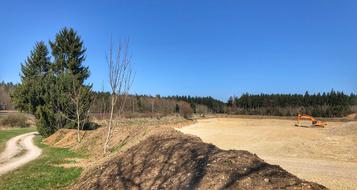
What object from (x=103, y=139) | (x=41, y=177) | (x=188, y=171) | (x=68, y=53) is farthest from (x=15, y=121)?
(x=188, y=171)

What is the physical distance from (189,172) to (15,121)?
45581 millimetres

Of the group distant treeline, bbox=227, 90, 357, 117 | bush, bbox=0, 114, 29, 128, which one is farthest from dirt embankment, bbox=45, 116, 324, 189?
distant treeline, bbox=227, 90, 357, 117

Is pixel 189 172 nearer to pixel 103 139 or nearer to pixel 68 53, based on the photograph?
pixel 103 139

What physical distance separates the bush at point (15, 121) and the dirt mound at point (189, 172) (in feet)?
135

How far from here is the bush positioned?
150ft

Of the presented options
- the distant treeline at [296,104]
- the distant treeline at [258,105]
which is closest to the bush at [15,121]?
the distant treeline at [258,105]

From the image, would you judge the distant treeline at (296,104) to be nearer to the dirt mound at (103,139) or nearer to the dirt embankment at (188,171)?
the dirt mound at (103,139)

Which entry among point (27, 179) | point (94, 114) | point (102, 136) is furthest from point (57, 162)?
point (94, 114)

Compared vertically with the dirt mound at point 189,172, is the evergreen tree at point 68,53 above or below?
above

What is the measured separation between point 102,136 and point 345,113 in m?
53.5

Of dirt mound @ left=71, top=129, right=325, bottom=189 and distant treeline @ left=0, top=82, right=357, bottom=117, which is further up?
distant treeline @ left=0, top=82, right=357, bottom=117

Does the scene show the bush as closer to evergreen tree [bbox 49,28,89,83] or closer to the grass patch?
evergreen tree [bbox 49,28,89,83]

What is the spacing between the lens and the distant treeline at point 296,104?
6472cm

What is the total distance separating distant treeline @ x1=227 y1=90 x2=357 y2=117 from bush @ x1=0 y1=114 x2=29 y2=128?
46.9 m
